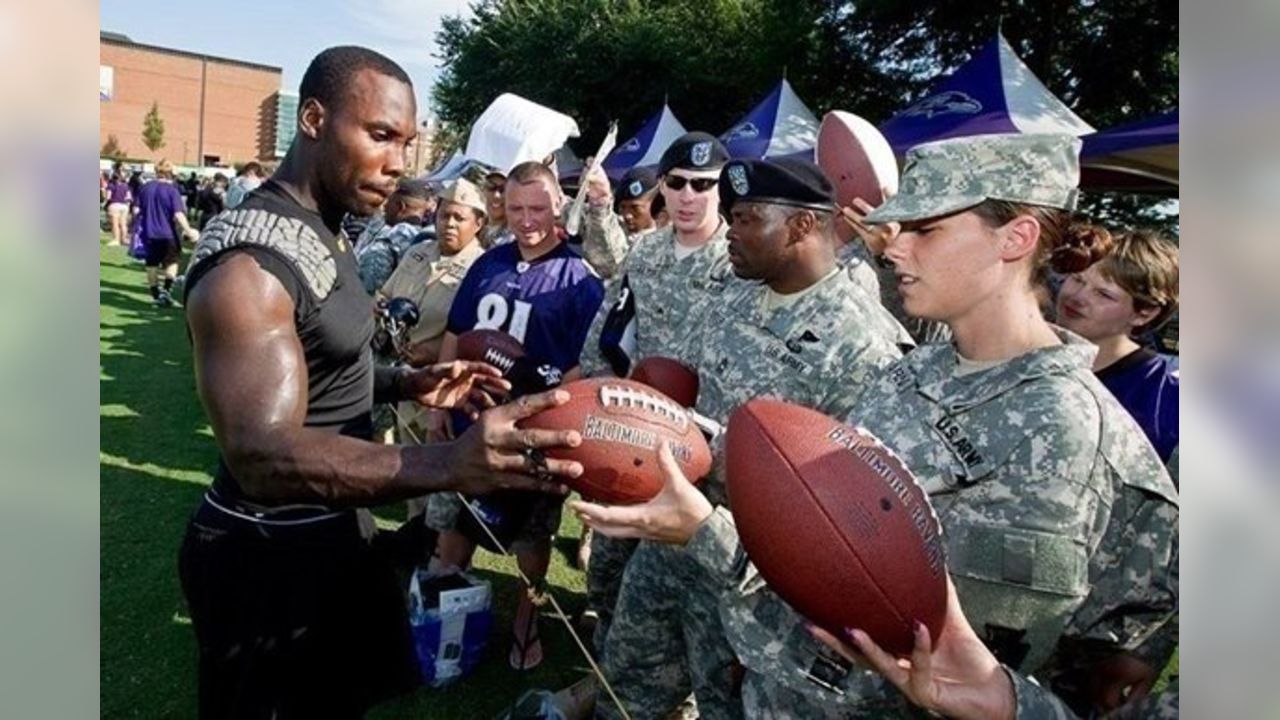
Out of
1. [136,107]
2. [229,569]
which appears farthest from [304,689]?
[136,107]

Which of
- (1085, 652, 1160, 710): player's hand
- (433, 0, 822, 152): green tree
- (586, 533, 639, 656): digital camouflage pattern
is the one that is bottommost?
(586, 533, 639, 656): digital camouflage pattern

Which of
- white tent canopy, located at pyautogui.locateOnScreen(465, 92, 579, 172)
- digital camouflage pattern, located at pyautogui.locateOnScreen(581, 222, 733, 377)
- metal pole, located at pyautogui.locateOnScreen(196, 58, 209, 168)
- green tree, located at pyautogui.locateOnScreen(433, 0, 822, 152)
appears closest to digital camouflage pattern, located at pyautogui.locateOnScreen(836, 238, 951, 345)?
digital camouflage pattern, located at pyautogui.locateOnScreen(581, 222, 733, 377)

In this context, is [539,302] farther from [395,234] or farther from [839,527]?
[395,234]

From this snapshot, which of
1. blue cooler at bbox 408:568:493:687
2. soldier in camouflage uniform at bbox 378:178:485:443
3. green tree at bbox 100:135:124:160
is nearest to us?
blue cooler at bbox 408:568:493:687

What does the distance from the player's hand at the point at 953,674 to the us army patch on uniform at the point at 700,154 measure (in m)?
3.01

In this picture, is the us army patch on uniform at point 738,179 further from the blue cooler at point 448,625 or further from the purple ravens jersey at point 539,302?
the blue cooler at point 448,625

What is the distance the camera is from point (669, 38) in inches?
1244

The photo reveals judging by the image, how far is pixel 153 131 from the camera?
72.9m

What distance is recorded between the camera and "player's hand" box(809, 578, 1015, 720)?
1537 millimetres

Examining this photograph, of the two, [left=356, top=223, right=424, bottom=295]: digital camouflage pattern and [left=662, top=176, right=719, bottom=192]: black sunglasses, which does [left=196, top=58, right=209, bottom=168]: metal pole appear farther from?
[left=662, top=176, right=719, bottom=192]: black sunglasses

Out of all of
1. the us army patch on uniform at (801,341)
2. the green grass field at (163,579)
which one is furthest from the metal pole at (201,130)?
the us army patch on uniform at (801,341)

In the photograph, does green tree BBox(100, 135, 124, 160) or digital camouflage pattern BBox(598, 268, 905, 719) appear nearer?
digital camouflage pattern BBox(598, 268, 905, 719)

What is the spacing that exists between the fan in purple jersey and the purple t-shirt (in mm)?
11043
